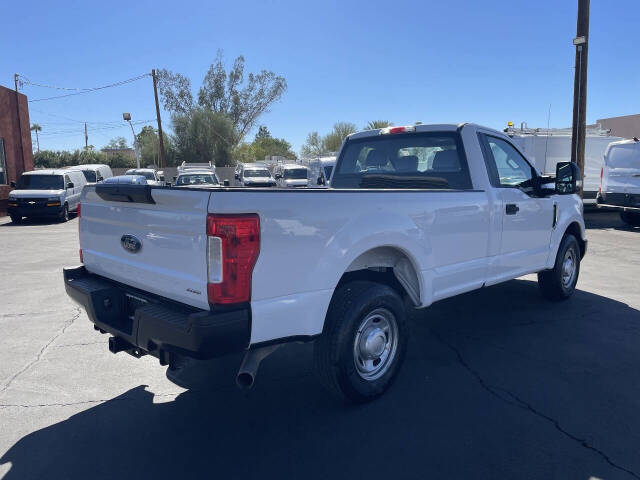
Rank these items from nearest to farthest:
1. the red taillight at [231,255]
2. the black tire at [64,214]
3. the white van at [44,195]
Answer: the red taillight at [231,255] → the white van at [44,195] → the black tire at [64,214]

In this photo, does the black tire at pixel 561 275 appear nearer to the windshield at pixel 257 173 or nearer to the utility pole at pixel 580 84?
the utility pole at pixel 580 84

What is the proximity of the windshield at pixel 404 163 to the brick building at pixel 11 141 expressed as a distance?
18223 mm

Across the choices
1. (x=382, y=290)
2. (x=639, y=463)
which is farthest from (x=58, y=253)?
(x=639, y=463)

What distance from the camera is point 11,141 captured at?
2072 centimetres

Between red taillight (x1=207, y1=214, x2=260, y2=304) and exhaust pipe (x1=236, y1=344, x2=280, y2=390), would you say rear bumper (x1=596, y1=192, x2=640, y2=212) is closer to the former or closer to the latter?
exhaust pipe (x1=236, y1=344, x2=280, y2=390)

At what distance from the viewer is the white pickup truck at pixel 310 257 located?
2.70m

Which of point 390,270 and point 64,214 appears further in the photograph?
point 64,214

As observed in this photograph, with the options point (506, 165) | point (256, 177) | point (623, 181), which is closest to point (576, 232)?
point (506, 165)

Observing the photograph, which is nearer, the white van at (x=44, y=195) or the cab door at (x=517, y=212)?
the cab door at (x=517, y=212)

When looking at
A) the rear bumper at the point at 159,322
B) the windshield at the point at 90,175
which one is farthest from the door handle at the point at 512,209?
the windshield at the point at 90,175

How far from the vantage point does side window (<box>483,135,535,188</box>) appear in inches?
190

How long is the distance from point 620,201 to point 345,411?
13.1 m

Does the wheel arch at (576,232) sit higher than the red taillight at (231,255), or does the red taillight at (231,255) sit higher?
the red taillight at (231,255)

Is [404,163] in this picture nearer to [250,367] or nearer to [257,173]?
[250,367]
